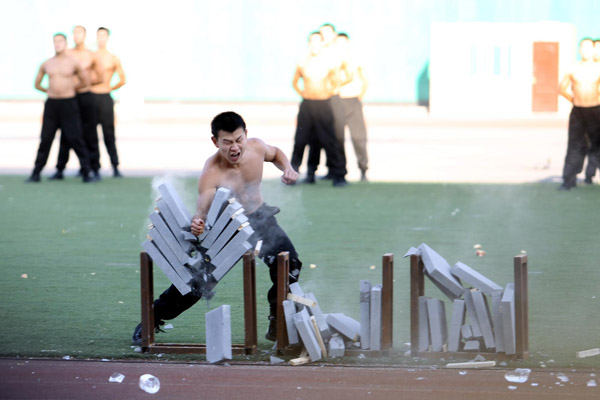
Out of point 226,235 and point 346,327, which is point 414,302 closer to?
point 346,327

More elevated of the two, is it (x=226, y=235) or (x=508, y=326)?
(x=226, y=235)

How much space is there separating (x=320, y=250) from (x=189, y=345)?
367 cm

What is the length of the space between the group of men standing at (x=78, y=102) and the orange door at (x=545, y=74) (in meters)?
17.0

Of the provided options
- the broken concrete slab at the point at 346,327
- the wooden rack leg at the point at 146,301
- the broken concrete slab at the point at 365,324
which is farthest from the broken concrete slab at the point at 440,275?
the wooden rack leg at the point at 146,301

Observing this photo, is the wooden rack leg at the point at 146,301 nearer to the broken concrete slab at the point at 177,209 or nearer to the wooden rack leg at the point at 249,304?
the broken concrete slab at the point at 177,209

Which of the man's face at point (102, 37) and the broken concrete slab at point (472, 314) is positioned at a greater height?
the man's face at point (102, 37)

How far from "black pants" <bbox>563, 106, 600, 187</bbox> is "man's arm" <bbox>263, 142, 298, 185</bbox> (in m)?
8.16

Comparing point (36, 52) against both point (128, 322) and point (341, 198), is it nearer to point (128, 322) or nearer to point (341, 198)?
point (341, 198)

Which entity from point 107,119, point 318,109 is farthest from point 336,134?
point 107,119

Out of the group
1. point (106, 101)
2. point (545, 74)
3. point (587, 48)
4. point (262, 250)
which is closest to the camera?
point (262, 250)

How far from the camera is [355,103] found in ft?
49.8

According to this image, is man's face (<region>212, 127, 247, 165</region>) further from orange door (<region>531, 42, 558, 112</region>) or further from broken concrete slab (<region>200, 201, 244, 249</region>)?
orange door (<region>531, 42, 558, 112</region>)

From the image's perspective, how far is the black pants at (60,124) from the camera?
48.2 ft

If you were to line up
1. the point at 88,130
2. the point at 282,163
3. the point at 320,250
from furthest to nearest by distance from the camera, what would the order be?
the point at 88,130, the point at 320,250, the point at 282,163
